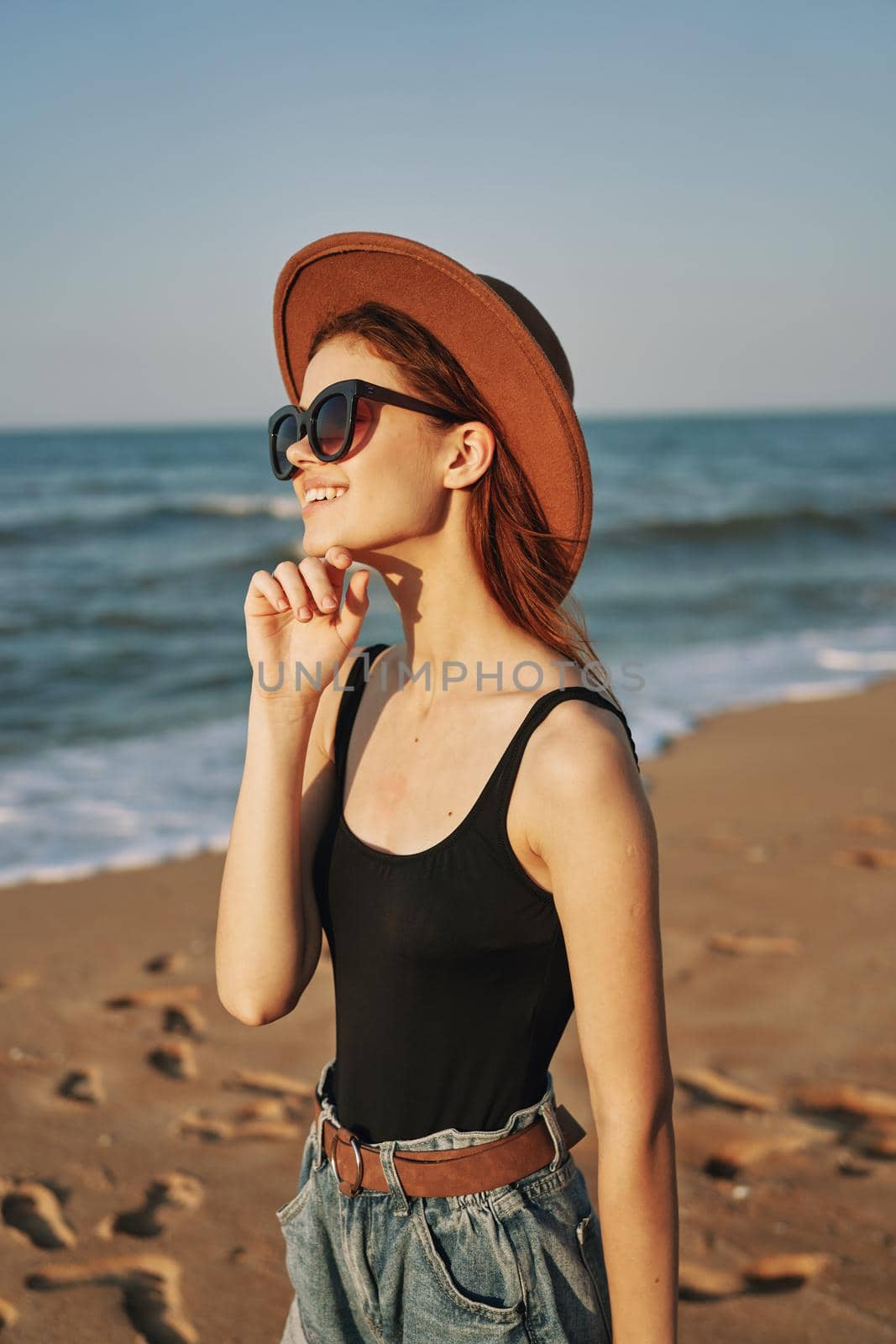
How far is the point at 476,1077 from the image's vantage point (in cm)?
178

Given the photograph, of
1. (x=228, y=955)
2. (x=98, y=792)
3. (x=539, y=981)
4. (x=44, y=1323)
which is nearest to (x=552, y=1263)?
(x=539, y=981)

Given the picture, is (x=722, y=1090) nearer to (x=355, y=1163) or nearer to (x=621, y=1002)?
(x=355, y=1163)

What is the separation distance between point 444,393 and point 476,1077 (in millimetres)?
1110

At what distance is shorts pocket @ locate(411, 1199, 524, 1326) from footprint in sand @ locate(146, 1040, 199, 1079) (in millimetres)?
2860

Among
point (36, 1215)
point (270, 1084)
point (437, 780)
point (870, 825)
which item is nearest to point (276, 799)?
point (437, 780)

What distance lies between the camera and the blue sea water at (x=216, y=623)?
7891mm

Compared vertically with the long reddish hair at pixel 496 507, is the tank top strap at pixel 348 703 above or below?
below

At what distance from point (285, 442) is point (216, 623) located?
12.8m

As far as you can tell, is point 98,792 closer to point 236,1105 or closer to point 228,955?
point 236,1105

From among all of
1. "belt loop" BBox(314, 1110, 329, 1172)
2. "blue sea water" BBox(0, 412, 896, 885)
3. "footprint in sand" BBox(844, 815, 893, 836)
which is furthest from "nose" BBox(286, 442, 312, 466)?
"footprint in sand" BBox(844, 815, 893, 836)

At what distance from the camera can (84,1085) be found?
14.1ft

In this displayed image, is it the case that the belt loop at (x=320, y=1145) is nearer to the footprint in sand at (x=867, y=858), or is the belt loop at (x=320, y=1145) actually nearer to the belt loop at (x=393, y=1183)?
the belt loop at (x=393, y=1183)

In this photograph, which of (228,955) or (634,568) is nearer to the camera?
(228,955)

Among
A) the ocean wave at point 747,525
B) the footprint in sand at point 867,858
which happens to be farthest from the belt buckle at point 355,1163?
the ocean wave at point 747,525
